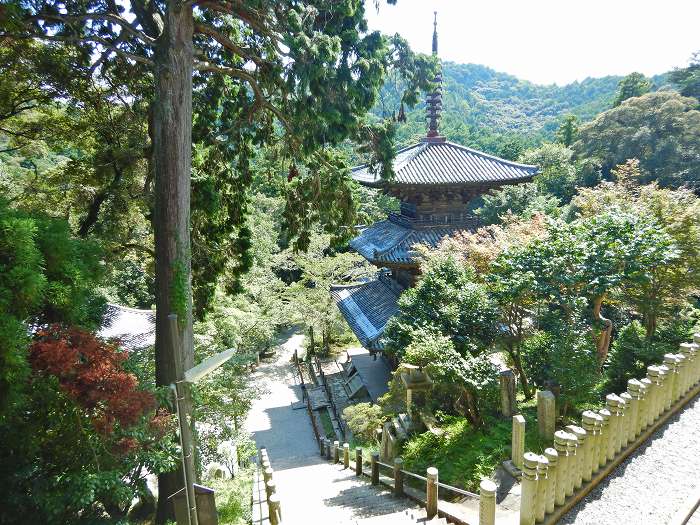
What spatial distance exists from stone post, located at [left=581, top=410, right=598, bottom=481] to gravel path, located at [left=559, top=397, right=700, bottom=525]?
27cm

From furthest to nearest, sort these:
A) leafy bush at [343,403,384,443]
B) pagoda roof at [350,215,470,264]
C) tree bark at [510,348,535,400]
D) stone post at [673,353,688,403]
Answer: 1. pagoda roof at [350,215,470,264]
2. leafy bush at [343,403,384,443]
3. tree bark at [510,348,535,400]
4. stone post at [673,353,688,403]

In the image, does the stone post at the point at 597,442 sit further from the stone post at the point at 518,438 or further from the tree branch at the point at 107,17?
the tree branch at the point at 107,17

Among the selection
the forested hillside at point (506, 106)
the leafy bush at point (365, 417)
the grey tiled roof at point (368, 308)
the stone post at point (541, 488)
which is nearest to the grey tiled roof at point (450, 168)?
the grey tiled roof at point (368, 308)

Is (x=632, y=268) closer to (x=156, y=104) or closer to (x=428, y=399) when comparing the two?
(x=428, y=399)

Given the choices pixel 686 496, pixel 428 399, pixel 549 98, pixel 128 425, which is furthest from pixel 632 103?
pixel 549 98

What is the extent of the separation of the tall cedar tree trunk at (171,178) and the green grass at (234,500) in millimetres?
3156

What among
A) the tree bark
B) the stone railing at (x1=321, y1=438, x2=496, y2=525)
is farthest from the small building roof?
the tree bark

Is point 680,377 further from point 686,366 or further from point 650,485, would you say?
point 650,485

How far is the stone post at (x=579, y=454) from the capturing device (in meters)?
4.91

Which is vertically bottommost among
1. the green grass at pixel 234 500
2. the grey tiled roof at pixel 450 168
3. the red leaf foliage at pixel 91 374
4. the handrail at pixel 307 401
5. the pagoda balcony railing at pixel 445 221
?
the handrail at pixel 307 401

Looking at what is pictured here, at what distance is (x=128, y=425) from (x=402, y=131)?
2841 inches

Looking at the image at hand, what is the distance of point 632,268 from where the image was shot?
812cm

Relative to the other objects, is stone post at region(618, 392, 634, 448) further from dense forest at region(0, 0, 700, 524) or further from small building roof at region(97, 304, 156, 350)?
small building roof at region(97, 304, 156, 350)

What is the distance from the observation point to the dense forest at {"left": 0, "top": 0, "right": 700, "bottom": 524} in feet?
13.9
